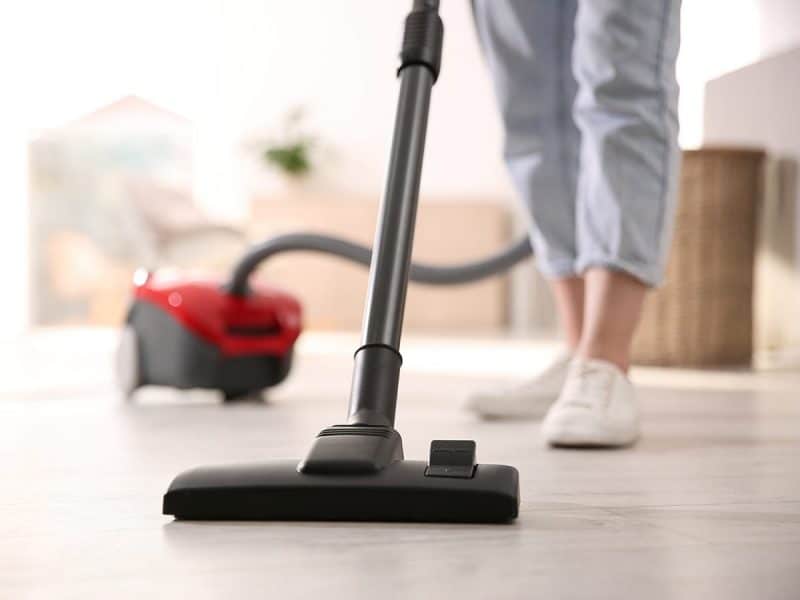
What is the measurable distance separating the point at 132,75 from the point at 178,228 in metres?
1.21

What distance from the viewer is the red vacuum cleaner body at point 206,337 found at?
1.48m

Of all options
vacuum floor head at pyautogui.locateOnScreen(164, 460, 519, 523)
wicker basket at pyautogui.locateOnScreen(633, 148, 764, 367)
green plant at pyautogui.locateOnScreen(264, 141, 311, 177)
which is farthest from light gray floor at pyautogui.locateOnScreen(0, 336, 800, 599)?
green plant at pyautogui.locateOnScreen(264, 141, 311, 177)

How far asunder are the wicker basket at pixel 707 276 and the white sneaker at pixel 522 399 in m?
0.98

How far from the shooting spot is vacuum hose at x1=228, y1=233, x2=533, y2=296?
4.69ft

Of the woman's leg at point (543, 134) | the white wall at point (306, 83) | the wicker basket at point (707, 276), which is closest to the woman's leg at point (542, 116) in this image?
the woman's leg at point (543, 134)

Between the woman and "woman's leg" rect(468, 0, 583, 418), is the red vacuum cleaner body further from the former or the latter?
the woman

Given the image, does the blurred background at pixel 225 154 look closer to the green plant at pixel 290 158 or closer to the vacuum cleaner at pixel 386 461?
the green plant at pixel 290 158

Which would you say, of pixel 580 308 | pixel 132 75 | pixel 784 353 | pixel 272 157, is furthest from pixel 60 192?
pixel 580 308

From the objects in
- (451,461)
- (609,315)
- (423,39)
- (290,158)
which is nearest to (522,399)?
(609,315)

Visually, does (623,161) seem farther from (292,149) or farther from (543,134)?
(292,149)

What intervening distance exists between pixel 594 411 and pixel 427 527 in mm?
425

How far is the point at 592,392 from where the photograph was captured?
1018 mm

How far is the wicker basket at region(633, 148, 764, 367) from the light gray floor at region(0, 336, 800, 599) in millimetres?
→ 968

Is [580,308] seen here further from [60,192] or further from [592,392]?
[60,192]
